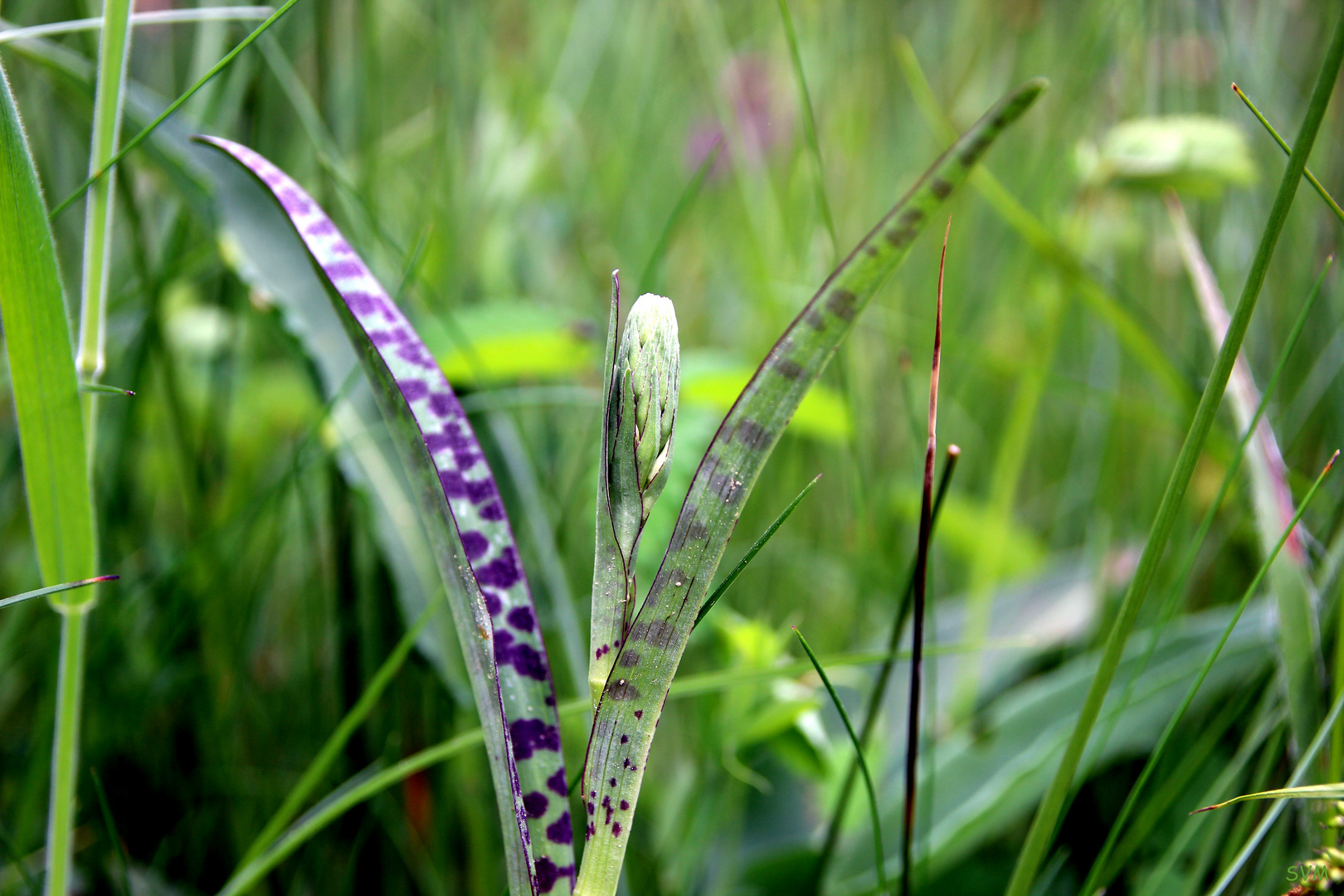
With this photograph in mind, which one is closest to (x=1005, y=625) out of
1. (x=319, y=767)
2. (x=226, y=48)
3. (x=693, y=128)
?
(x=319, y=767)

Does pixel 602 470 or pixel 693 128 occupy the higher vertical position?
pixel 693 128

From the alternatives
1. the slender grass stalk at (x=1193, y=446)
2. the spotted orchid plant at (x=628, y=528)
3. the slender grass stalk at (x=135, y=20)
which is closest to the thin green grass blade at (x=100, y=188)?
the slender grass stalk at (x=135, y=20)

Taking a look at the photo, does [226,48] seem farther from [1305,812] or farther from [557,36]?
[1305,812]

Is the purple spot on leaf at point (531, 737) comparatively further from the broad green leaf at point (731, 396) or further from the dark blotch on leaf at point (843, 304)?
the broad green leaf at point (731, 396)

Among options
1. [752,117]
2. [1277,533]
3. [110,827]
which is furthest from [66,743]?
[752,117]

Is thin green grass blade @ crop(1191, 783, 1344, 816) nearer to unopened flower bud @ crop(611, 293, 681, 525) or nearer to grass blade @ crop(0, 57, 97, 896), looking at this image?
unopened flower bud @ crop(611, 293, 681, 525)

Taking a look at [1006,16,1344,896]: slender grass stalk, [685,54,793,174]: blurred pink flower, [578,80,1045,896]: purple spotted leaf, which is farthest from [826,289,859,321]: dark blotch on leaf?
[685,54,793,174]: blurred pink flower
